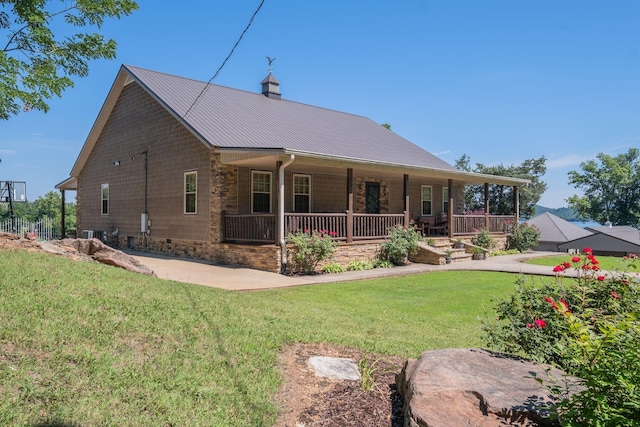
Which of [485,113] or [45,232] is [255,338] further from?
[45,232]

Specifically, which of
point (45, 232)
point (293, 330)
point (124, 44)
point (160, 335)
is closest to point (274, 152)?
point (124, 44)

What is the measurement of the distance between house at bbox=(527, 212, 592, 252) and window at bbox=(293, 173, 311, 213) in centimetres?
1567

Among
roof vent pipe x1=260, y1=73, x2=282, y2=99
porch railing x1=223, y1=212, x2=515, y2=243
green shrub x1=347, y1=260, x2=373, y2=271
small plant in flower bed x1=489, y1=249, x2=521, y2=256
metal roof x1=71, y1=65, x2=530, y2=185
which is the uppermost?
roof vent pipe x1=260, y1=73, x2=282, y2=99

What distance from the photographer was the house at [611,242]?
2327 cm

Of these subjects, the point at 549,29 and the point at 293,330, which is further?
the point at 549,29

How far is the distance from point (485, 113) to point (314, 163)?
11.2 m

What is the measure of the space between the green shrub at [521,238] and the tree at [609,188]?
84.7ft

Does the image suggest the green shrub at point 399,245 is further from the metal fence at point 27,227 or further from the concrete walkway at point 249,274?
the metal fence at point 27,227

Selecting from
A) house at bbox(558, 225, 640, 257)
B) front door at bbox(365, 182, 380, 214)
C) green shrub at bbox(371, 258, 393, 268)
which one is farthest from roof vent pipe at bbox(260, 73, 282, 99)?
house at bbox(558, 225, 640, 257)

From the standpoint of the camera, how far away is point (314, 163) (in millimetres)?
12367

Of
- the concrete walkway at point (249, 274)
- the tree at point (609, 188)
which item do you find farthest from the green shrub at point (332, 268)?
the tree at point (609, 188)

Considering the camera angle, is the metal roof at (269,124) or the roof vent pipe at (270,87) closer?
the metal roof at (269,124)

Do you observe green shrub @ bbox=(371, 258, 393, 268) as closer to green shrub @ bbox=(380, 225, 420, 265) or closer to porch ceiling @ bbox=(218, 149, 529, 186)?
green shrub @ bbox=(380, 225, 420, 265)

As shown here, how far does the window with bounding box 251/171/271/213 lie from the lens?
14.6 meters
